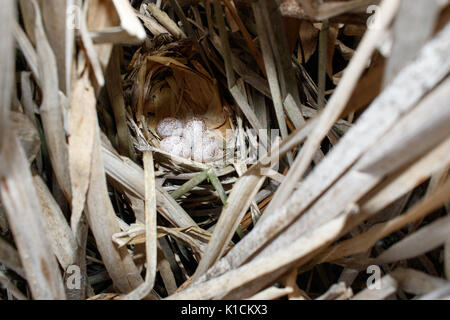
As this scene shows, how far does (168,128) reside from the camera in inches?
42.3

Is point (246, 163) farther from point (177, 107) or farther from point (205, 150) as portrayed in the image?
point (177, 107)

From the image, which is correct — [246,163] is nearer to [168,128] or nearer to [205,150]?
[205,150]

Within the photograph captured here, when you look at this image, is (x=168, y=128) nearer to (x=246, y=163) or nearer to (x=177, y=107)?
(x=177, y=107)

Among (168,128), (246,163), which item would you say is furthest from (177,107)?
(246,163)

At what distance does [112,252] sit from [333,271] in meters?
0.42

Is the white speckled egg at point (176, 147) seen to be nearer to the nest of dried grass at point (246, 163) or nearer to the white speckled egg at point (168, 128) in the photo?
the white speckled egg at point (168, 128)

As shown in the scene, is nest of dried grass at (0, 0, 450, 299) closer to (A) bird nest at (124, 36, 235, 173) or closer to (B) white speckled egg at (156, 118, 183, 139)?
(A) bird nest at (124, 36, 235, 173)

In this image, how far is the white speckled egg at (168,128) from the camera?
107 cm

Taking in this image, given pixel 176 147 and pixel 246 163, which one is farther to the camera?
pixel 176 147

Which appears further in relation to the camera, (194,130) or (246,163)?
(194,130)

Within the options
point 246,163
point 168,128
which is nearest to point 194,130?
point 168,128

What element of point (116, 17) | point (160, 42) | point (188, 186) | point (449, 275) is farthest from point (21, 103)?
point (449, 275)

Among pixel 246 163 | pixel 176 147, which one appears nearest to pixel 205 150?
pixel 176 147

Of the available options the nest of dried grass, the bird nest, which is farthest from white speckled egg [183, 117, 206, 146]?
the nest of dried grass
